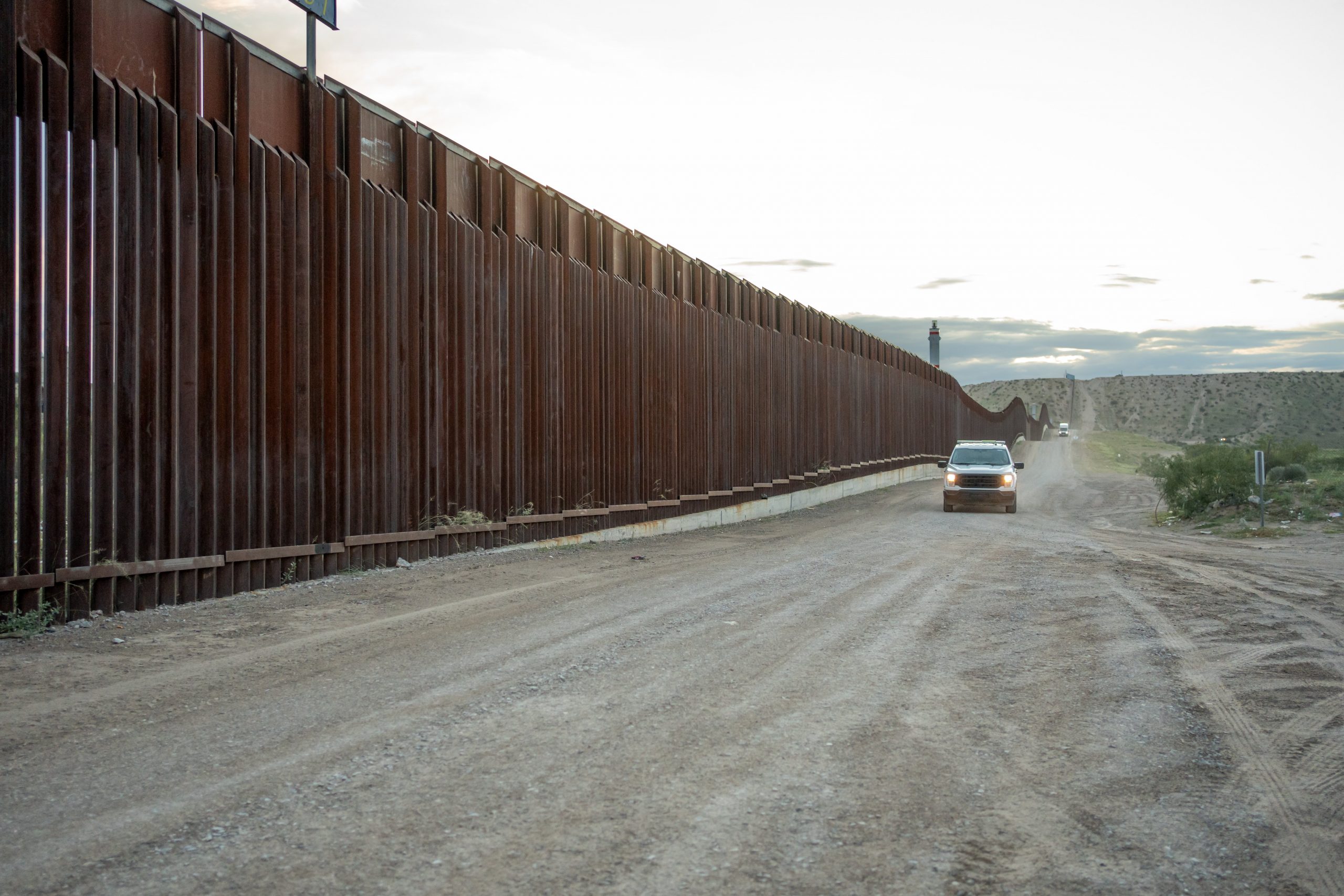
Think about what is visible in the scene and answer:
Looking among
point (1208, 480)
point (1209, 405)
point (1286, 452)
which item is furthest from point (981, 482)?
point (1209, 405)

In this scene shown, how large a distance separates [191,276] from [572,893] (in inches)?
326

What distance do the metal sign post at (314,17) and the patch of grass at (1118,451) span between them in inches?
1744

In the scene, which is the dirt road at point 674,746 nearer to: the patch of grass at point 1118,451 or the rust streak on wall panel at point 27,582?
the rust streak on wall panel at point 27,582

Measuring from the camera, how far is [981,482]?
25.5 meters

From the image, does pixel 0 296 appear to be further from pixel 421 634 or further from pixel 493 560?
pixel 493 560

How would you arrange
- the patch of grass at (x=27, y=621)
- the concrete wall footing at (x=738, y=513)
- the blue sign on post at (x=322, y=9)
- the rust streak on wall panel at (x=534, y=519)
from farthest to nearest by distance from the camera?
the concrete wall footing at (x=738, y=513)
the rust streak on wall panel at (x=534, y=519)
the blue sign on post at (x=322, y=9)
the patch of grass at (x=27, y=621)

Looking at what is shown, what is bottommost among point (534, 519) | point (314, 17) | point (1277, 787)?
point (1277, 787)

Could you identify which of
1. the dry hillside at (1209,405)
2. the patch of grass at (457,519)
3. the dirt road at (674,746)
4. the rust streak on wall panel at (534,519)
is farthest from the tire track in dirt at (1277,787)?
the dry hillside at (1209,405)

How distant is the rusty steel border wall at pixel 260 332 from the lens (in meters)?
8.40

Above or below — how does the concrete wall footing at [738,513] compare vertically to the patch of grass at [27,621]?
below

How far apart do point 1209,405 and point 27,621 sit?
544 feet

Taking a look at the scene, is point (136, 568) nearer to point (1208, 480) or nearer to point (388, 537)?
point (388, 537)

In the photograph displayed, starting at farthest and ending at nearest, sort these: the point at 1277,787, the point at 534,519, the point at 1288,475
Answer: the point at 1288,475, the point at 534,519, the point at 1277,787

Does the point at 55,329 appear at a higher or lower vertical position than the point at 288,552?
higher
